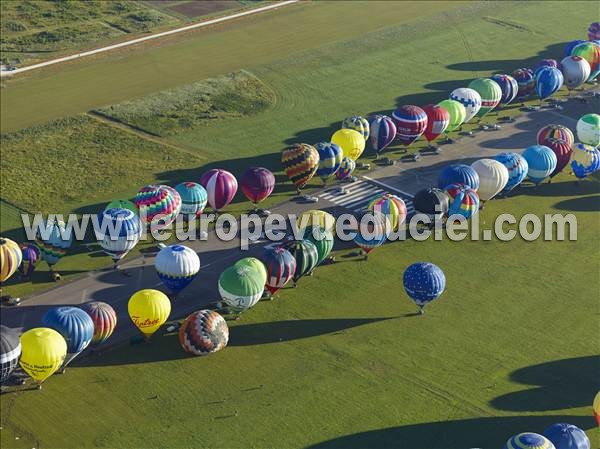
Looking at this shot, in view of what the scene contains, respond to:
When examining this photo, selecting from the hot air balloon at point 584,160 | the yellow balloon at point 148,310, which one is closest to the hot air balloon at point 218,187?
the yellow balloon at point 148,310

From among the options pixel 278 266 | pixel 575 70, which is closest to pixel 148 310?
pixel 278 266

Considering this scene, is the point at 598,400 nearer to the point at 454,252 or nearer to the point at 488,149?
the point at 454,252

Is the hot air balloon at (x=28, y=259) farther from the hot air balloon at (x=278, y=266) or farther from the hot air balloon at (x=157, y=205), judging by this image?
the hot air balloon at (x=278, y=266)

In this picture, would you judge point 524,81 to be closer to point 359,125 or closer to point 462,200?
point 359,125

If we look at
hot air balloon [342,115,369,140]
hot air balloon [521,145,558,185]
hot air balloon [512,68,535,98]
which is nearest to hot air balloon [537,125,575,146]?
hot air balloon [521,145,558,185]

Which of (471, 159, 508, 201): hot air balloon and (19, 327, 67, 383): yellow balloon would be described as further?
(471, 159, 508, 201): hot air balloon

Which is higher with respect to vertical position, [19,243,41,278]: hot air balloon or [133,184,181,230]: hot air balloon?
[133,184,181,230]: hot air balloon

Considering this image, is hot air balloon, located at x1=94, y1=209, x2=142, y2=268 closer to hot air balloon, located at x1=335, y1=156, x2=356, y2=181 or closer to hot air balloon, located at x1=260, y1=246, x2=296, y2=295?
hot air balloon, located at x1=260, y1=246, x2=296, y2=295
